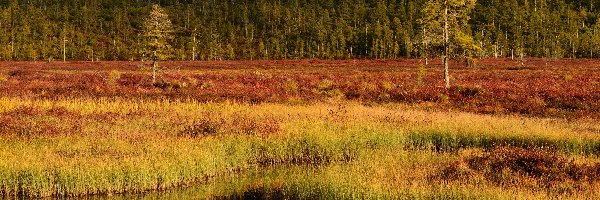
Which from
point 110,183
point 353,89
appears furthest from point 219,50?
point 110,183

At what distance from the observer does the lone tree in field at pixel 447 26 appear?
32.8 meters

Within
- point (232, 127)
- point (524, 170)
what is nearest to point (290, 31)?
point (232, 127)

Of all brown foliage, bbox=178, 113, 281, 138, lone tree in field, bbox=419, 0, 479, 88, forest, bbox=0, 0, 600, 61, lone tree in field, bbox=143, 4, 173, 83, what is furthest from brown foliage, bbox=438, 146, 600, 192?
forest, bbox=0, 0, 600, 61

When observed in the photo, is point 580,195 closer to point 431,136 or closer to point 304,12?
point 431,136

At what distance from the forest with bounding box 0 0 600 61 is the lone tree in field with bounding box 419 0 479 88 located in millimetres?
60704

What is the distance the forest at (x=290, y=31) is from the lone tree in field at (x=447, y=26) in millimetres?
60704

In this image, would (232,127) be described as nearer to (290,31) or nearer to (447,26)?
(447,26)

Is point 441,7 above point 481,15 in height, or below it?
below

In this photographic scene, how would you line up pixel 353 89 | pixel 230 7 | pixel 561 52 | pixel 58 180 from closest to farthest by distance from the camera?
1. pixel 58 180
2. pixel 353 89
3. pixel 561 52
4. pixel 230 7

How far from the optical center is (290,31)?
140 meters

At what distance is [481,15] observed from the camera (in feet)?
457

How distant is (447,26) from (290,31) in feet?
354

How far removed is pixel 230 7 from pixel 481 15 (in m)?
78.8

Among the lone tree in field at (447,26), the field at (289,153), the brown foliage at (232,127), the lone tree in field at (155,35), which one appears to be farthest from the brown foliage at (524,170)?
the lone tree in field at (155,35)
